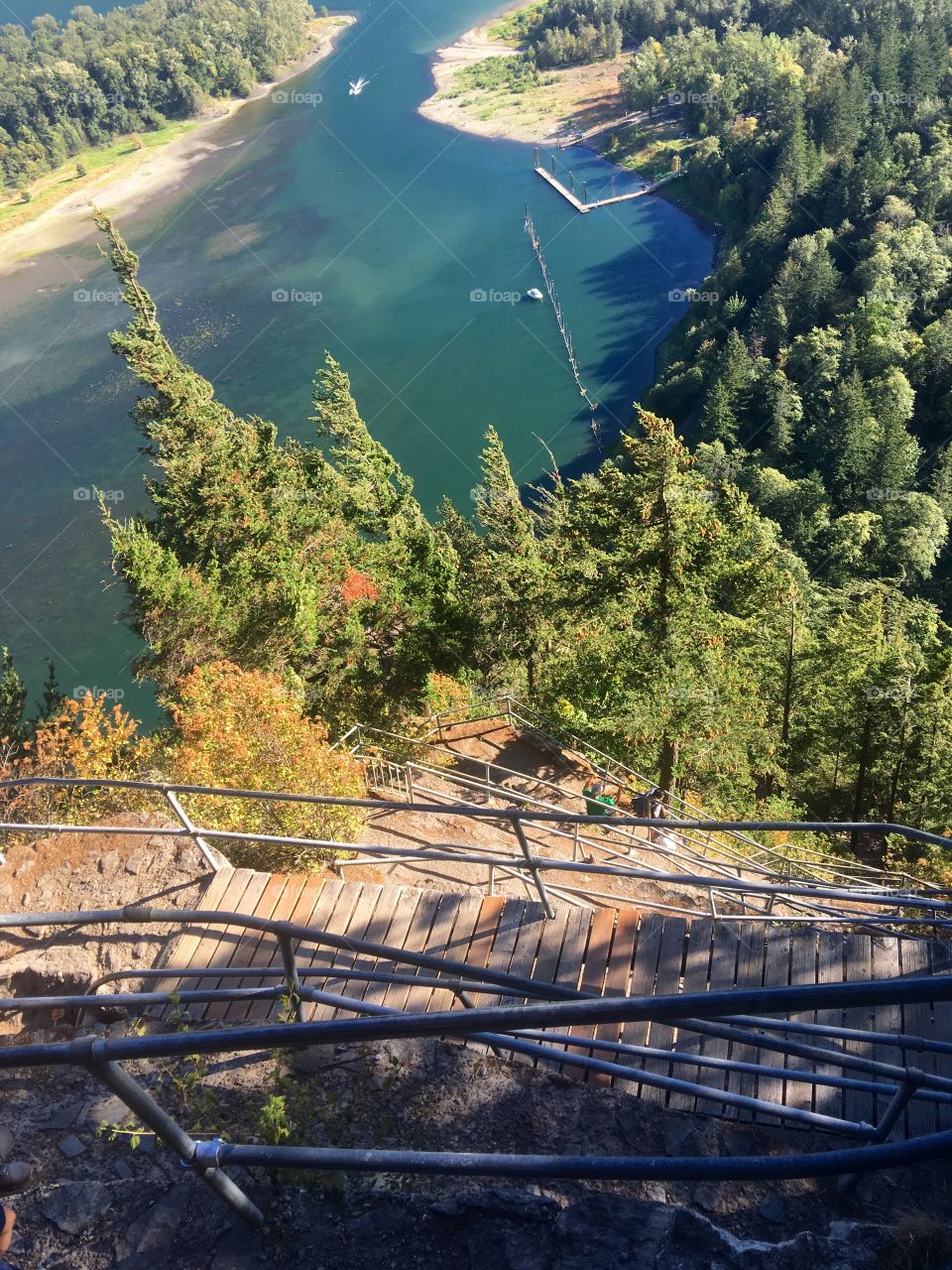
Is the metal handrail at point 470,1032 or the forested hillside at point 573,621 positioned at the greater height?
the metal handrail at point 470,1032

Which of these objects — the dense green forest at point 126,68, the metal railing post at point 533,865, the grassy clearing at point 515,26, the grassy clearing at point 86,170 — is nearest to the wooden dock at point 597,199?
the grassy clearing at point 86,170

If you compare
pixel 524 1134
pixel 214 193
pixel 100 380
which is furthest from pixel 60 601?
pixel 214 193

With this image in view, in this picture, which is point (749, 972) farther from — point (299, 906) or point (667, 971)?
point (299, 906)

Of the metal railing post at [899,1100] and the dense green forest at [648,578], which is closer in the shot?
the metal railing post at [899,1100]

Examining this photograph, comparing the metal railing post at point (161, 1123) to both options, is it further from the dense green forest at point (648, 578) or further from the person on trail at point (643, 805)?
the dense green forest at point (648, 578)

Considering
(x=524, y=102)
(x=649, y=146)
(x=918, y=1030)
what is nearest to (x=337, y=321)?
(x=649, y=146)

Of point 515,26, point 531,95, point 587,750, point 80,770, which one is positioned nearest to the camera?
point 80,770

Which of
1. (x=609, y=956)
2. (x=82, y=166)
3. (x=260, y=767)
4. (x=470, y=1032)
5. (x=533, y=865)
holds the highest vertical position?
(x=470, y=1032)
